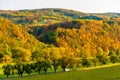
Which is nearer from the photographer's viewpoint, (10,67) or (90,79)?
(90,79)

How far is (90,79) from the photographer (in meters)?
68.4

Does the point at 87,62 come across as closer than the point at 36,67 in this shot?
No

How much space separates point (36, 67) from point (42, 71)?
7.52m

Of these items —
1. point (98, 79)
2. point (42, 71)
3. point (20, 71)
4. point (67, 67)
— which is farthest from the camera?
point (67, 67)

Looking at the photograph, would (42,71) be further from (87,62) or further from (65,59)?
(87,62)

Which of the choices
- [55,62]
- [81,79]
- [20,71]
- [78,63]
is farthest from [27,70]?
[81,79]

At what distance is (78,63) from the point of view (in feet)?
632

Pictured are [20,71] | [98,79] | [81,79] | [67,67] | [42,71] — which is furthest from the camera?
[67,67]

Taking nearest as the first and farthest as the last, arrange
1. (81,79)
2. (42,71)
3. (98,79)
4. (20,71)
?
1. (98,79)
2. (81,79)
3. (20,71)
4. (42,71)

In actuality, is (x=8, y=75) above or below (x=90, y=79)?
below

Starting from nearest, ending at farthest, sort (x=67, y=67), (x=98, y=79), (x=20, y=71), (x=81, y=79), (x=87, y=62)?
(x=98, y=79), (x=81, y=79), (x=20, y=71), (x=67, y=67), (x=87, y=62)

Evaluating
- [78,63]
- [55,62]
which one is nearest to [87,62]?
[78,63]

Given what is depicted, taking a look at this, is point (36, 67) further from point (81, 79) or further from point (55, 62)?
point (81, 79)

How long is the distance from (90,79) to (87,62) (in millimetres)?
130886
